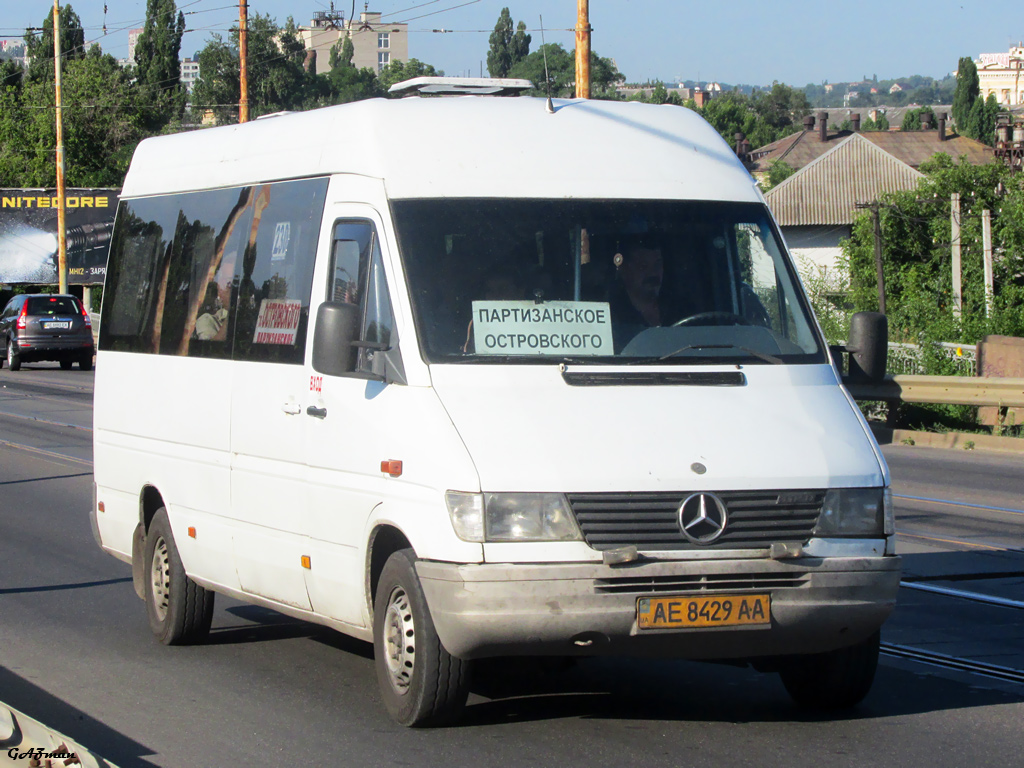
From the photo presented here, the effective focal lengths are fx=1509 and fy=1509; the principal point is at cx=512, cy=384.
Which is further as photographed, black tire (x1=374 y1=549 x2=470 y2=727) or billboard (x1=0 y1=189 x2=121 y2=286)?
billboard (x1=0 y1=189 x2=121 y2=286)

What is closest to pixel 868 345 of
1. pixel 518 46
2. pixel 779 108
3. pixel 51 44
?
pixel 51 44

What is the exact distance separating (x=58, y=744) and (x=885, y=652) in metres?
3.85

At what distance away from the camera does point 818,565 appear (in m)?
5.29

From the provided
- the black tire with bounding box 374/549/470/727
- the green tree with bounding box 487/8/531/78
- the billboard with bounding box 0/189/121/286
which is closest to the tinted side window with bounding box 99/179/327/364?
the black tire with bounding box 374/549/470/727

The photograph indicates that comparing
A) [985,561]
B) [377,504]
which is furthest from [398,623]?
[985,561]

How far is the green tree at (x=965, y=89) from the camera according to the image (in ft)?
510

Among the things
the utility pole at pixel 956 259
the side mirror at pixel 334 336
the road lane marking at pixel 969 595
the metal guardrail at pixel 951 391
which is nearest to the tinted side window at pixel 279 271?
the side mirror at pixel 334 336

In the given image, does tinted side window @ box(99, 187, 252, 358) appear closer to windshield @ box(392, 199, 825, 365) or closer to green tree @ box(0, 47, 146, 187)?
windshield @ box(392, 199, 825, 365)

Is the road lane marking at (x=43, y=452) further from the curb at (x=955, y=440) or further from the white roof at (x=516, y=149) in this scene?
the white roof at (x=516, y=149)

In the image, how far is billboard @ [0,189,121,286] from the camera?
188 ft

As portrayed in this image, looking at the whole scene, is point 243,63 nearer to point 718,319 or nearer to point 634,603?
point 718,319

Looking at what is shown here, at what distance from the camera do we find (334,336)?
224 inches

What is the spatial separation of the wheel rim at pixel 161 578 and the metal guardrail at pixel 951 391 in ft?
41.1

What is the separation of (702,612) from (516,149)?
2.16 meters
